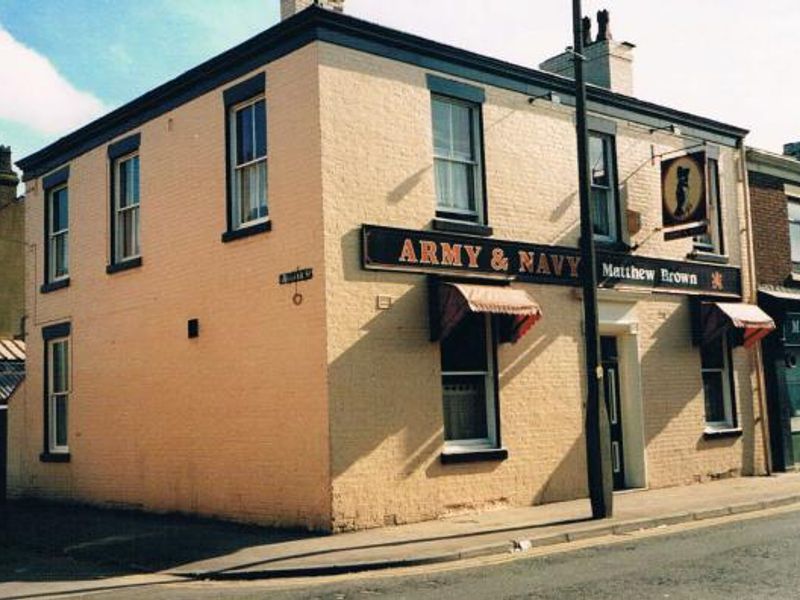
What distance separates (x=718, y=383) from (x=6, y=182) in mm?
20213

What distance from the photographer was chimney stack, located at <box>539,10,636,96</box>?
17625mm

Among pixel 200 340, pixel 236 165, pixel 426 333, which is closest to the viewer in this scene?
pixel 426 333

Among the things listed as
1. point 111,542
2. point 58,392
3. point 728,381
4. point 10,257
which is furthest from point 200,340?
point 10,257

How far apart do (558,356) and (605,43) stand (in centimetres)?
673

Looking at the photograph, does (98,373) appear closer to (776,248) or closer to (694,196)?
(694,196)

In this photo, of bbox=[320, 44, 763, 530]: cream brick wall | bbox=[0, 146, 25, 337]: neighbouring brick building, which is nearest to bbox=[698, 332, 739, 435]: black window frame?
bbox=[320, 44, 763, 530]: cream brick wall

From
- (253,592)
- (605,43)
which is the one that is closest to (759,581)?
(253,592)

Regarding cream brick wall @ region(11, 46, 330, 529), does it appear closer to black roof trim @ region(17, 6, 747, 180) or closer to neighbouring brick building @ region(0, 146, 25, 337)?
black roof trim @ region(17, 6, 747, 180)

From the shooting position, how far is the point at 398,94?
13438 millimetres

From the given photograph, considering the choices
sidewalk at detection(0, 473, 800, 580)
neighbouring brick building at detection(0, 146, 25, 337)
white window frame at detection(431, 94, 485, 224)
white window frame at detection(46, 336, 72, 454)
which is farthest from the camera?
neighbouring brick building at detection(0, 146, 25, 337)

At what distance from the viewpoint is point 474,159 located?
47.2 ft

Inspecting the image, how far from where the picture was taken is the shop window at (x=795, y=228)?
2005cm

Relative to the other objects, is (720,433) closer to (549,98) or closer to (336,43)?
(549,98)

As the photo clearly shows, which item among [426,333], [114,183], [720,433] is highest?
[114,183]
